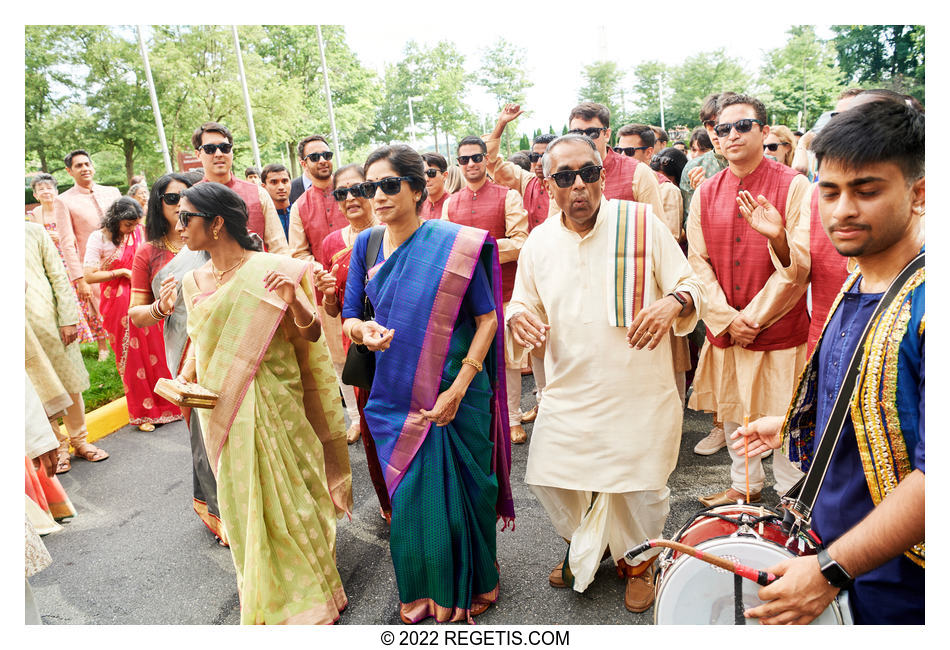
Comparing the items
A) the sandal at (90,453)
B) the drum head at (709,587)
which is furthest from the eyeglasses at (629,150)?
the sandal at (90,453)

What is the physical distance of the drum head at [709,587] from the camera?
167 centimetres

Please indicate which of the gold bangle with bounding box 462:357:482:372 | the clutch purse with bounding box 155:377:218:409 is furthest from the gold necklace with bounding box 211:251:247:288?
the gold bangle with bounding box 462:357:482:372

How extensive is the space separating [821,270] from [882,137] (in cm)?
206

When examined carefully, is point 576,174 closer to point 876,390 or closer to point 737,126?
point 737,126

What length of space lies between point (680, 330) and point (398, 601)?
1774 millimetres

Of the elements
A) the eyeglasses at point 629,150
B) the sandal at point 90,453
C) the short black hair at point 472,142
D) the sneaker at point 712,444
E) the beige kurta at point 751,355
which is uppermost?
the short black hair at point 472,142

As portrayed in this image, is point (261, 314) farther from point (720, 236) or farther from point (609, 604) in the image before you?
point (720, 236)

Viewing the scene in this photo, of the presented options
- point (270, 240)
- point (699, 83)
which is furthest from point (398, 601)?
point (699, 83)

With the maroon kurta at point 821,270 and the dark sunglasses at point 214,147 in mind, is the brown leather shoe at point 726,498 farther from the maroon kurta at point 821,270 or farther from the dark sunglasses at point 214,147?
the dark sunglasses at point 214,147

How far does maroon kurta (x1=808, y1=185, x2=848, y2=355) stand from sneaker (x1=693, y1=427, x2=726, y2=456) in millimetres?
1234

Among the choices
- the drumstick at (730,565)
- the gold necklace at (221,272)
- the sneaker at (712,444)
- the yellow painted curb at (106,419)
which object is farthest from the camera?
the yellow painted curb at (106,419)

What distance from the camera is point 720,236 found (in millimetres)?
3629

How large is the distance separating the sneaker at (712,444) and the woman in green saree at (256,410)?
8.34ft

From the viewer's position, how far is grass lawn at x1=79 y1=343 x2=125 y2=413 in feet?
19.9
